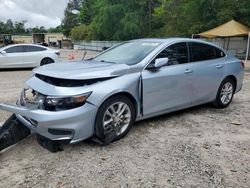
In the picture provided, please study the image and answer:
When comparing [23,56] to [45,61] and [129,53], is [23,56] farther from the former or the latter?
[129,53]

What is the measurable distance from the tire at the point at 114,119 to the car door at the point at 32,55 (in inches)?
414

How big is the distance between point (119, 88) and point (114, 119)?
1.48 feet

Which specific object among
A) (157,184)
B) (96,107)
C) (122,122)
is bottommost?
(157,184)

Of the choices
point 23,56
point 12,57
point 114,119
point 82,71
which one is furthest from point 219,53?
point 12,57

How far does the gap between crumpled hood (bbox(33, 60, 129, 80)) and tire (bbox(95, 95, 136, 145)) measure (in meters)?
0.37

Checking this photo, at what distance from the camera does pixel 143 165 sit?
3602 mm

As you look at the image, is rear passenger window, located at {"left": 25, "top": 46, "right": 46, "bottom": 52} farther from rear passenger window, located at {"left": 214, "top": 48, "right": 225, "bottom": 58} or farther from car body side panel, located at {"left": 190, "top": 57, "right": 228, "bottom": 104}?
car body side panel, located at {"left": 190, "top": 57, "right": 228, "bottom": 104}

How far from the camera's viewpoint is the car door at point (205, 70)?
17.6ft

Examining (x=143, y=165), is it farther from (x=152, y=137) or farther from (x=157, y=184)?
(x=152, y=137)

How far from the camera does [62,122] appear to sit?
143 inches

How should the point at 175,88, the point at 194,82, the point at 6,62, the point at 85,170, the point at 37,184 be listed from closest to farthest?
the point at 37,184
the point at 85,170
the point at 175,88
the point at 194,82
the point at 6,62

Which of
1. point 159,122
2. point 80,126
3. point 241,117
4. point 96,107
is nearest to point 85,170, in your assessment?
point 80,126

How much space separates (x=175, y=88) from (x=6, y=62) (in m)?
10.5

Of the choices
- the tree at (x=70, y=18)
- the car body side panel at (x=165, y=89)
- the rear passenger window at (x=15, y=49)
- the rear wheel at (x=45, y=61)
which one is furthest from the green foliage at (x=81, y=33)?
the car body side panel at (x=165, y=89)
